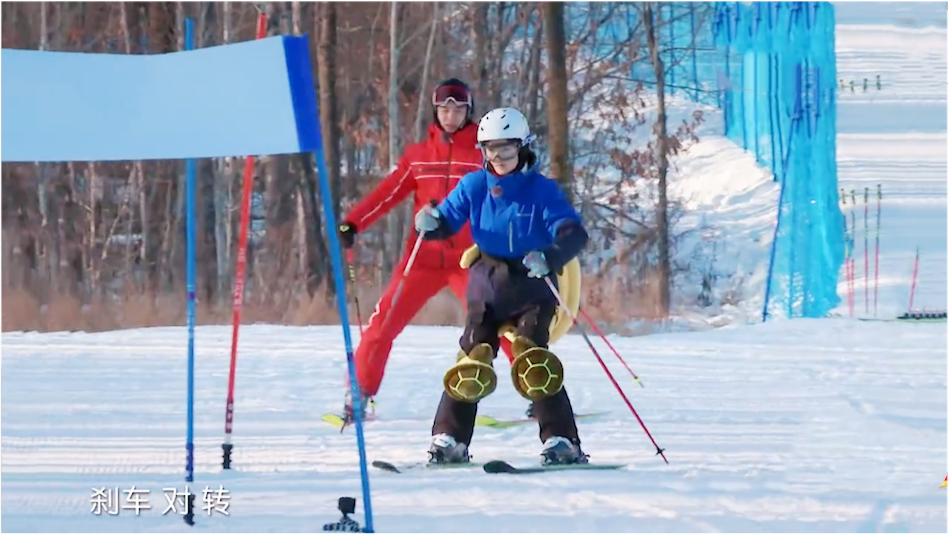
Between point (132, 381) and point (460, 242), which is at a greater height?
point (460, 242)

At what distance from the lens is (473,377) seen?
5.10 m

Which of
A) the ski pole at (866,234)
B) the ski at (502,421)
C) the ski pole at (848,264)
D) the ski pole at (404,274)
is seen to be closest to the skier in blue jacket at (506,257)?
the ski pole at (404,274)

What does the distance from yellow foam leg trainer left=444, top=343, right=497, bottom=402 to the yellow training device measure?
18 cm

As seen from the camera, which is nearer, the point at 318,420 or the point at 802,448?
the point at 802,448

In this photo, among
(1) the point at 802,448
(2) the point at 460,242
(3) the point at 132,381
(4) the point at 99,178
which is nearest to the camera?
(1) the point at 802,448

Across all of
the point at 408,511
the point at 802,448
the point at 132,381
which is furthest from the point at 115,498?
the point at 132,381

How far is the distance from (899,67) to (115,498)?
396 centimetres

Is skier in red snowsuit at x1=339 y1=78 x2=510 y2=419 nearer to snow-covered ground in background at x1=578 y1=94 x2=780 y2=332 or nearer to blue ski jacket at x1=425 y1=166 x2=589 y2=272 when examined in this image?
blue ski jacket at x1=425 y1=166 x2=589 y2=272

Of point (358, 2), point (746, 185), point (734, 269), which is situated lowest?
point (734, 269)

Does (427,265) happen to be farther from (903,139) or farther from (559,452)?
(903,139)

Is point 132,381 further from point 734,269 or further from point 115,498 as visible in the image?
point 734,269

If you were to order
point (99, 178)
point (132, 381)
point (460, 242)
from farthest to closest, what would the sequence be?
point (99, 178)
point (132, 381)
point (460, 242)

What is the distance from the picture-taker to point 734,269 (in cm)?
2361

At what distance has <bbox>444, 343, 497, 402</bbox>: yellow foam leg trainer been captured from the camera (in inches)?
201
